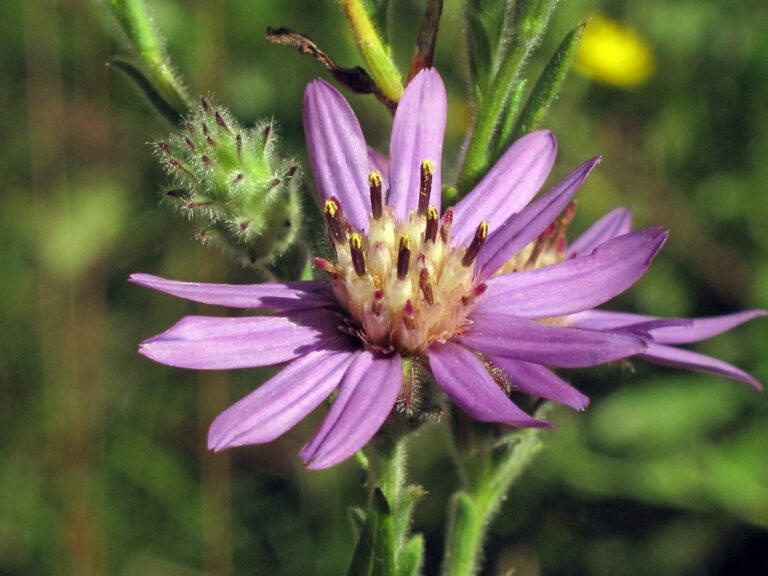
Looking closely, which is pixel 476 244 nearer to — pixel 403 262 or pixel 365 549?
pixel 403 262

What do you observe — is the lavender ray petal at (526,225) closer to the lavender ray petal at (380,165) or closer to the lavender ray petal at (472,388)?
the lavender ray petal at (472,388)

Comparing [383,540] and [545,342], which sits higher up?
[545,342]

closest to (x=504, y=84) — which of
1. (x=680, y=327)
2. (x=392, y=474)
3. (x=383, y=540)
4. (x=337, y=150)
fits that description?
(x=337, y=150)

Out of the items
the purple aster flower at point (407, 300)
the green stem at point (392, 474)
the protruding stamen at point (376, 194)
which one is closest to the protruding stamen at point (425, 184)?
the purple aster flower at point (407, 300)

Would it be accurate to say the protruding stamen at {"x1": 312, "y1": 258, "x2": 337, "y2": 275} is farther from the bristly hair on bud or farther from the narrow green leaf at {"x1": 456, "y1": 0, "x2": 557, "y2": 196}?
the narrow green leaf at {"x1": 456, "y1": 0, "x2": 557, "y2": 196}

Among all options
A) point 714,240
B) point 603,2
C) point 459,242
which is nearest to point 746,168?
point 714,240

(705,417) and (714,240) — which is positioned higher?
(714,240)

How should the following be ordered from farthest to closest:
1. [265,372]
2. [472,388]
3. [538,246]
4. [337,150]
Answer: [265,372], [538,246], [337,150], [472,388]

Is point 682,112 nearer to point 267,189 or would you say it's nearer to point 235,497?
point 235,497
